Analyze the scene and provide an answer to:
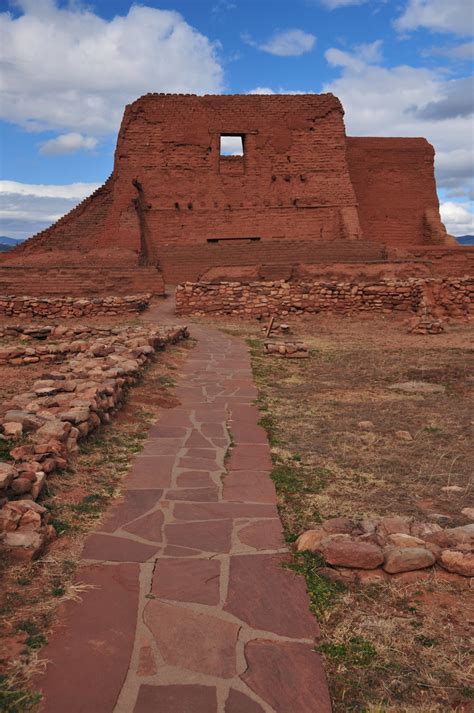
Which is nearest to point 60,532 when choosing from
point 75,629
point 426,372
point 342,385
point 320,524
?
point 75,629

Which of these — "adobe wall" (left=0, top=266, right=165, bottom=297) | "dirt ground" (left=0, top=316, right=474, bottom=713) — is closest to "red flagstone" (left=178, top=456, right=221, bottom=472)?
"dirt ground" (left=0, top=316, right=474, bottom=713)

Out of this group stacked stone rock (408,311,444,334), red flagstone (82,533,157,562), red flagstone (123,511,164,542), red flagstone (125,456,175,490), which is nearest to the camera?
red flagstone (82,533,157,562)

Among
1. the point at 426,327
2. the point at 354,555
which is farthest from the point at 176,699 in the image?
the point at 426,327

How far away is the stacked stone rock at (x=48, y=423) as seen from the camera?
340 centimetres

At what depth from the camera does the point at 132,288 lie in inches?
750

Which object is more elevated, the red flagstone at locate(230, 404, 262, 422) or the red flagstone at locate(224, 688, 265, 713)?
the red flagstone at locate(224, 688, 265, 713)

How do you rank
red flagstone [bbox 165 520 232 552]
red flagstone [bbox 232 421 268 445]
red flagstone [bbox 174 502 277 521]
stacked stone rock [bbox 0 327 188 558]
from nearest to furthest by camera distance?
stacked stone rock [bbox 0 327 188 558] → red flagstone [bbox 165 520 232 552] → red flagstone [bbox 174 502 277 521] → red flagstone [bbox 232 421 268 445]

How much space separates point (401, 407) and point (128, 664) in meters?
5.33

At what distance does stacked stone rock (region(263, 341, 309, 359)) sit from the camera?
37.2 ft

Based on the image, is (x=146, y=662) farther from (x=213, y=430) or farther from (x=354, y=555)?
(x=213, y=430)

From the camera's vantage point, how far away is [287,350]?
11445 millimetres

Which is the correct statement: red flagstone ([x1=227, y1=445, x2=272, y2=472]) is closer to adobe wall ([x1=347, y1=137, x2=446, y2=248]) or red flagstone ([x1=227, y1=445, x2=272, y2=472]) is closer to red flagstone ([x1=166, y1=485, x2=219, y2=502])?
red flagstone ([x1=166, y1=485, x2=219, y2=502])

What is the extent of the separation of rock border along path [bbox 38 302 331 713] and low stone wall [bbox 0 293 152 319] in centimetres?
1230

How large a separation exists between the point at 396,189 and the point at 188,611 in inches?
1169
